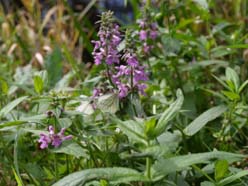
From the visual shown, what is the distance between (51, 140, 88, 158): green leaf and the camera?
1.24 m

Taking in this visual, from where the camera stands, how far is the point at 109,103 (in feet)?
4.29

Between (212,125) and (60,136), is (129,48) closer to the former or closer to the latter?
(60,136)

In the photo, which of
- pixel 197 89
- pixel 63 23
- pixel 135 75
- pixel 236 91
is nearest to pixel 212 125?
pixel 197 89

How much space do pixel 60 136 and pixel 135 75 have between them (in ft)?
0.78

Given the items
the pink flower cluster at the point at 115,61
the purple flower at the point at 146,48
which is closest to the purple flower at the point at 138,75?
the pink flower cluster at the point at 115,61

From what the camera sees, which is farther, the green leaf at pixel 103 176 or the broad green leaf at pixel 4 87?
the broad green leaf at pixel 4 87

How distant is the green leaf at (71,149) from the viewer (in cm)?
124

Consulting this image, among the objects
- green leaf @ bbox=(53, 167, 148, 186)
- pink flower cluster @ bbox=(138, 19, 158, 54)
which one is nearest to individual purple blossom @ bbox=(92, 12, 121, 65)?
green leaf @ bbox=(53, 167, 148, 186)

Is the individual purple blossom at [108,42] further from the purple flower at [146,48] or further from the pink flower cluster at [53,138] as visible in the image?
the purple flower at [146,48]

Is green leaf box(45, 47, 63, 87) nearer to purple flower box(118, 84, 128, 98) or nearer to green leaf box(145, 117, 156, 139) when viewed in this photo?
purple flower box(118, 84, 128, 98)

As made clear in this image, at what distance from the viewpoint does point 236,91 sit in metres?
1.43

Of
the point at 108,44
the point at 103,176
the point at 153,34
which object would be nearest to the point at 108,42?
the point at 108,44

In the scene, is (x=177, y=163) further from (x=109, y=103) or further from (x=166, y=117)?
(x=109, y=103)

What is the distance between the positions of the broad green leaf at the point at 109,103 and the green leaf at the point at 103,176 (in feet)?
0.93
